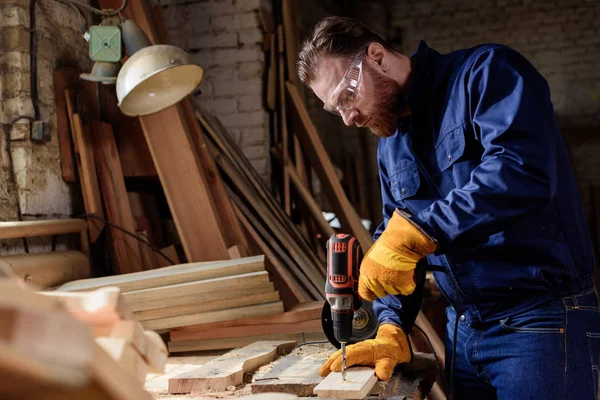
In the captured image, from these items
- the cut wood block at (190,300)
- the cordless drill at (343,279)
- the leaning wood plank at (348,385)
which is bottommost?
the cut wood block at (190,300)

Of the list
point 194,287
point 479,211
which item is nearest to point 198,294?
point 194,287

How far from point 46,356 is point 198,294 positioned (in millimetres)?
2414

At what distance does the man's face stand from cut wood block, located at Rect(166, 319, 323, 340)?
1.25 metres

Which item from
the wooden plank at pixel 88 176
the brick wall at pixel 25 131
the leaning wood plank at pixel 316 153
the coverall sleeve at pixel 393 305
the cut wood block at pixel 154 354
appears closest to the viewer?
the cut wood block at pixel 154 354

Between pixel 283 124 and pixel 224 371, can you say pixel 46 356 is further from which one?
pixel 283 124

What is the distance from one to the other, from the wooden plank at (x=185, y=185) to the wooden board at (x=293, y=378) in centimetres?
133

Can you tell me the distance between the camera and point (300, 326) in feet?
10.4

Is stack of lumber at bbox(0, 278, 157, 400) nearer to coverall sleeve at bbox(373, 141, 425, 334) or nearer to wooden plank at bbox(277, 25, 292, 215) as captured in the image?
coverall sleeve at bbox(373, 141, 425, 334)

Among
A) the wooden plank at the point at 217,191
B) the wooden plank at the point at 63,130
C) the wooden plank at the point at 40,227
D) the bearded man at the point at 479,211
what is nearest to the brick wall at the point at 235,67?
the wooden plank at the point at 217,191

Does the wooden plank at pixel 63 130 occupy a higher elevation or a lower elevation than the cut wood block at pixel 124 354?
lower

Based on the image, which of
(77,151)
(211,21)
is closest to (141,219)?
(77,151)

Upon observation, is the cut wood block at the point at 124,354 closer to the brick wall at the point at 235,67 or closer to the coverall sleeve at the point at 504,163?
the coverall sleeve at the point at 504,163

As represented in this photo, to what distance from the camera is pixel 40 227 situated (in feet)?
10.6

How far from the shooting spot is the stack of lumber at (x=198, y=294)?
10.0 ft
